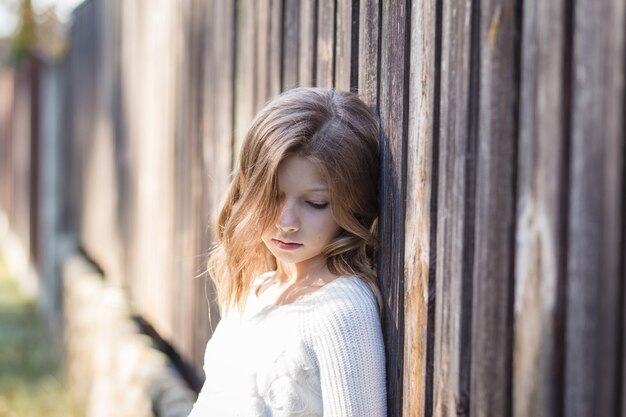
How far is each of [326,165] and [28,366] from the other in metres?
6.26

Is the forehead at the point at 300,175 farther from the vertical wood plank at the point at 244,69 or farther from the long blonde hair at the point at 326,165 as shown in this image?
the vertical wood plank at the point at 244,69

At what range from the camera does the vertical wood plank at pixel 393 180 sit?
1865 mm

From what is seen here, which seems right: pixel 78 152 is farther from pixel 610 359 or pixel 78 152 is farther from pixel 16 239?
pixel 610 359

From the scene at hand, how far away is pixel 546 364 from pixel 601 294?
0.58ft

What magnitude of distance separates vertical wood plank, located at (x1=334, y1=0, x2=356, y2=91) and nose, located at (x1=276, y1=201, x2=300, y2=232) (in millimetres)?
418

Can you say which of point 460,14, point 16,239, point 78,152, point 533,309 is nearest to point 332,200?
point 460,14

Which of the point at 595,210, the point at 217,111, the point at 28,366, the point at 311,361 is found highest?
the point at 217,111

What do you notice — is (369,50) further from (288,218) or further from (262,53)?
(262,53)

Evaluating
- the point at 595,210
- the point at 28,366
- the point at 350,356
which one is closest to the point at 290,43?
the point at 350,356

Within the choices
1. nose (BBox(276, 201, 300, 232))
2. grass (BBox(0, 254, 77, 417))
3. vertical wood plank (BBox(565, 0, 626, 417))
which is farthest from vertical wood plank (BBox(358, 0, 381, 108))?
grass (BBox(0, 254, 77, 417))

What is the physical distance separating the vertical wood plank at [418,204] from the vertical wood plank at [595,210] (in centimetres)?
51

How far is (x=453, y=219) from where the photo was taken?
1588 millimetres

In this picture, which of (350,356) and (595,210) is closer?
(595,210)

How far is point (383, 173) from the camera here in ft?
6.56
